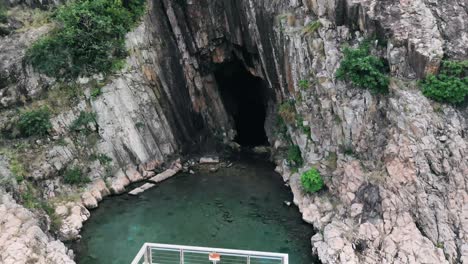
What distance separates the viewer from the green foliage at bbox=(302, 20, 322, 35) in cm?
2039

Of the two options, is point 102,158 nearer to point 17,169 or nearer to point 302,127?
point 17,169

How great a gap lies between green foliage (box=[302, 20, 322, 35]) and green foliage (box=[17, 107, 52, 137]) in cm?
1276

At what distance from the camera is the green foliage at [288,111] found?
22.9 m

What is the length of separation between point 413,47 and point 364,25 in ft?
8.16

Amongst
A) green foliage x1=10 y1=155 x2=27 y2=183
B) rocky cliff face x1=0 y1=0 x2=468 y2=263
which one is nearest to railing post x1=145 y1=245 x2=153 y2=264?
rocky cliff face x1=0 y1=0 x2=468 y2=263

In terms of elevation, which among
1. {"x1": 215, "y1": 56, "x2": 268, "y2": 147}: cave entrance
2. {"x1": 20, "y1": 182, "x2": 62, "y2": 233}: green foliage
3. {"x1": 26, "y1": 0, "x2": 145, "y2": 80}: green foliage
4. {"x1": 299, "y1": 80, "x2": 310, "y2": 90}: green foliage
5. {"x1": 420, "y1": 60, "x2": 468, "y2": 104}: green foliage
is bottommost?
{"x1": 215, "y1": 56, "x2": 268, "y2": 147}: cave entrance

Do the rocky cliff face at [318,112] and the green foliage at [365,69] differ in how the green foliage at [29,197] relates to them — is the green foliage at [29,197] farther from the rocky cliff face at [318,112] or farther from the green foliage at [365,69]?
the green foliage at [365,69]

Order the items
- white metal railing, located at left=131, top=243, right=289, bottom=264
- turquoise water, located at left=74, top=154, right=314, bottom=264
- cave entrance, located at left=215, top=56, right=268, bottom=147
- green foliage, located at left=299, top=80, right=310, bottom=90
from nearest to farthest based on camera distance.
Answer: white metal railing, located at left=131, top=243, right=289, bottom=264
turquoise water, located at left=74, top=154, right=314, bottom=264
green foliage, located at left=299, top=80, right=310, bottom=90
cave entrance, located at left=215, top=56, right=268, bottom=147

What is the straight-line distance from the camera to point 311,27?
810 inches

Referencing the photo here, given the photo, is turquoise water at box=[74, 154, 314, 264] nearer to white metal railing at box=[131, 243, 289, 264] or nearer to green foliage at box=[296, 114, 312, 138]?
white metal railing at box=[131, 243, 289, 264]

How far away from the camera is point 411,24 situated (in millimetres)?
18062

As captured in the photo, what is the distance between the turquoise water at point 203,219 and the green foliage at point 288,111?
297 centimetres

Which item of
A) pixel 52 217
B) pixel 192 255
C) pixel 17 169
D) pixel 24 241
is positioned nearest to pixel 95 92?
pixel 17 169

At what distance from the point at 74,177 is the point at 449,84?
16.6 m
